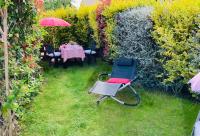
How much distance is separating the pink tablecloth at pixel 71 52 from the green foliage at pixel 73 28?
4.43ft

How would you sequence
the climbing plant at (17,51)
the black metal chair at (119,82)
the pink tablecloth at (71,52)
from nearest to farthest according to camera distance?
the climbing plant at (17,51)
the black metal chair at (119,82)
the pink tablecloth at (71,52)

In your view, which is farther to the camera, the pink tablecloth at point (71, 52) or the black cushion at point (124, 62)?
the pink tablecloth at point (71, 52)

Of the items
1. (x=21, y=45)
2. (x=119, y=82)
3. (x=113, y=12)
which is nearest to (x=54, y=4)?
(x=113, y=12)

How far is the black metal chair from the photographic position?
8.80m

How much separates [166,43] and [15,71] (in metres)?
Result: 3.97

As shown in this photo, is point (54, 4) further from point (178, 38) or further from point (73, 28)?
point (178, 38)

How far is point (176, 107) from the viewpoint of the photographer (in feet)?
27.9

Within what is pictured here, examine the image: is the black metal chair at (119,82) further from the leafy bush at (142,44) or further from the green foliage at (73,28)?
the green foliage at (73,28)

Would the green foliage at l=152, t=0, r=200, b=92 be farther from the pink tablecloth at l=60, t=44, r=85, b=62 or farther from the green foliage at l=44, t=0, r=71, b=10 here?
the green foliage at l=44, t=0, r=71, b=10

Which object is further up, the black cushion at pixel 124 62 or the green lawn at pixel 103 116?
the black cushion at pixel 124 62

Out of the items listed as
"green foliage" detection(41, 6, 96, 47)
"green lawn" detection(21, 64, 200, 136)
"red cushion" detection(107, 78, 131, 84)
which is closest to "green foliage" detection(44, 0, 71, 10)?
"green foliage" detection(41, 6, 96, 47)

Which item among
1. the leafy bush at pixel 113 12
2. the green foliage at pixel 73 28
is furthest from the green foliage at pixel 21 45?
the green foliage at pixel 73 28

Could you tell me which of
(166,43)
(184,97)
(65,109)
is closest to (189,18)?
(166,43)

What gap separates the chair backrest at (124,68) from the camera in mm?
9805
